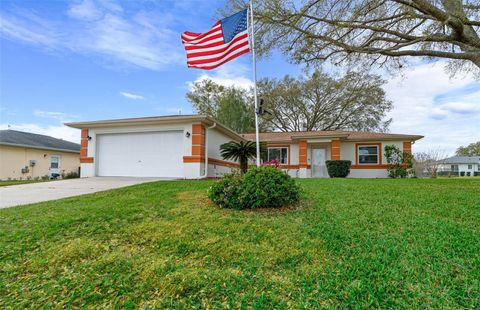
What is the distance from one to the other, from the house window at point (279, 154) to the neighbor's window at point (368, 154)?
15.5 feet

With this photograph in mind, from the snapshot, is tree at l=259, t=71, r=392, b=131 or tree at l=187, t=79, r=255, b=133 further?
tree at l=187, t=79, r=255, b=133

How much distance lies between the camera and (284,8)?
8586 mm

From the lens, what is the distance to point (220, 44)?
6461mm

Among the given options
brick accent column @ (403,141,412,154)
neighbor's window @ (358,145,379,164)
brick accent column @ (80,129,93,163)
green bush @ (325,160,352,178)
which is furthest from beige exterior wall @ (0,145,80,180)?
brick accent column @ (403,141,412,154)

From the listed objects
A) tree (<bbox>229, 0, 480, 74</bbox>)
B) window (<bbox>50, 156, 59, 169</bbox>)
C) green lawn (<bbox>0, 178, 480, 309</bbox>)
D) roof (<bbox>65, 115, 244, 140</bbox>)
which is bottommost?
green lawn (<bbox>0, 178, 480, 309</bbox>)

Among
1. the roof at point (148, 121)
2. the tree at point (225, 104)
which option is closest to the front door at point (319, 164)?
the roof at point (148, 121)

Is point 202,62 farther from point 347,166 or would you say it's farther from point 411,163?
point 411,163

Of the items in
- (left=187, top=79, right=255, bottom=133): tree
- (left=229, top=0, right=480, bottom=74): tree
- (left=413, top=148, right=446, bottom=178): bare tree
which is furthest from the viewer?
(left=187, top=79, right=255, bottom=133): tree

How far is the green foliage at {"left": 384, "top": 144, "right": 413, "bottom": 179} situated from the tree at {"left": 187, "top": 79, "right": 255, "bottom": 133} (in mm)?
12469

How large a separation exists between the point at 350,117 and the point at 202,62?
66.4 ft

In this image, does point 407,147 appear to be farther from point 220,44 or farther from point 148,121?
point 148,121

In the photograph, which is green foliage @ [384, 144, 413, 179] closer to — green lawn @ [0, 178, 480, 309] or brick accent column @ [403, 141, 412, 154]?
brick accent column @ [403, 141, 412, 154]

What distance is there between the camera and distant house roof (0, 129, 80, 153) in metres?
15.8

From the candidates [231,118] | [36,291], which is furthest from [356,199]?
[231,118]
